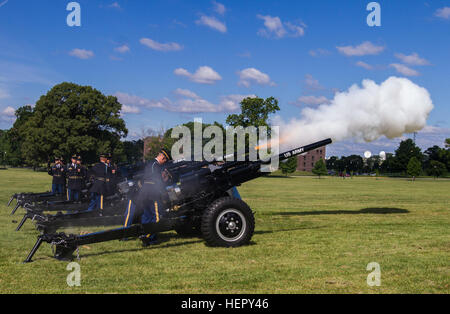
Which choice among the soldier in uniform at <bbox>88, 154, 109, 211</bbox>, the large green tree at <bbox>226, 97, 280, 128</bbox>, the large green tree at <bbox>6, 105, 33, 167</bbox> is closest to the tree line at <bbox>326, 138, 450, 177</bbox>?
the large green tree at <bbox>226, 97, 280, 128</bbox>

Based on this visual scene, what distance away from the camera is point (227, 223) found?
829 cm

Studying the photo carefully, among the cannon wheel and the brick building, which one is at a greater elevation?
the brick building

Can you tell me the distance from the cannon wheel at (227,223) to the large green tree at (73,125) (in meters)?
48.2

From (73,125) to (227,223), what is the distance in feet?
165

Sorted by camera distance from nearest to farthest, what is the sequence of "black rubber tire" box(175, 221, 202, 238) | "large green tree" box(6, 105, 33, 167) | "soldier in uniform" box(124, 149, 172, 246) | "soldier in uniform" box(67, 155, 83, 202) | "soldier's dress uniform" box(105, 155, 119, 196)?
"soldier in uniform" box(124, 149, 172, 246)
"black rubber tire" box(175, 221, 202, 238)
"soldier's dress uniform" box(105, 155, 119, 196)
"soldier in uniform" box(67, 155, 83, 202)
"large green tree" box(6, 105, 33, 167)

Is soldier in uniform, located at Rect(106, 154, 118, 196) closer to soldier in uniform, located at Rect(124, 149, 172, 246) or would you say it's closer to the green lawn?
the green lawn

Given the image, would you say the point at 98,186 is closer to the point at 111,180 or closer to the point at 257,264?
the point at 111,180

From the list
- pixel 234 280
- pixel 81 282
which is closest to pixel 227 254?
pixel 234 280

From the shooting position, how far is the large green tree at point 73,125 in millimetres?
54375

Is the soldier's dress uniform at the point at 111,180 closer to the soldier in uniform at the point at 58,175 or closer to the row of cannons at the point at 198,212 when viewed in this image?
the row of cannons at the point at 198,212

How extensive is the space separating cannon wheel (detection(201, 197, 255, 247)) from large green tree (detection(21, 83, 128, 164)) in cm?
4823

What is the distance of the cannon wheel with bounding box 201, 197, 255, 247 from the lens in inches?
320

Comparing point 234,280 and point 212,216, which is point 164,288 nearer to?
point 234,280

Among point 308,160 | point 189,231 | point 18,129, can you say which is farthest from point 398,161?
point 189,231
